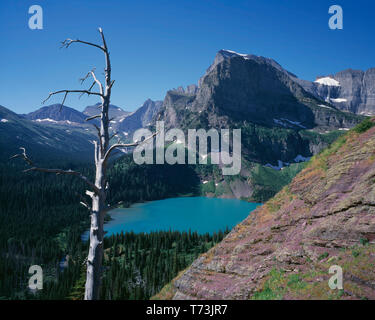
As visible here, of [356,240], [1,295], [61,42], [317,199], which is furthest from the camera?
[1,295]

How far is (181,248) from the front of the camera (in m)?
87.2

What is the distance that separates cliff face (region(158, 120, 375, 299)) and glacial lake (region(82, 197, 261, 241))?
101 meters

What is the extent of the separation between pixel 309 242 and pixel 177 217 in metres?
144

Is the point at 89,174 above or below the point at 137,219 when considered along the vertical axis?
above

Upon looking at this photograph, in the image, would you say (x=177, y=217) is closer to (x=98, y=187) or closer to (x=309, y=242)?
(x=309, y=242)

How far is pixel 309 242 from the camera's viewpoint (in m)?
13.6

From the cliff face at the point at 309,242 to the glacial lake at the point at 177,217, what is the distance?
3976 inches

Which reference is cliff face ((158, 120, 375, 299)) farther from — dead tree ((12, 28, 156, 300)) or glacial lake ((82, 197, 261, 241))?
glacial lake ((82, 197, 261, 241))

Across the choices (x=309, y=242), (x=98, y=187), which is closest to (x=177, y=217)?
(x=309, y=242)

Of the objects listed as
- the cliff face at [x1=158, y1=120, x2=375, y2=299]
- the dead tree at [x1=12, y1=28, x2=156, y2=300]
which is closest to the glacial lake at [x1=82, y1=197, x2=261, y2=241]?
the cliff face at [x1=158, y1=120, x2=375, y2=299]

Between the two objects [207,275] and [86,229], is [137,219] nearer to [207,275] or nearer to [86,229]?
[86,229]

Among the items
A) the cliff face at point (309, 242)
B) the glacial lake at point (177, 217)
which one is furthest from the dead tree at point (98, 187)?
the glacial lake at point (177, 217)
